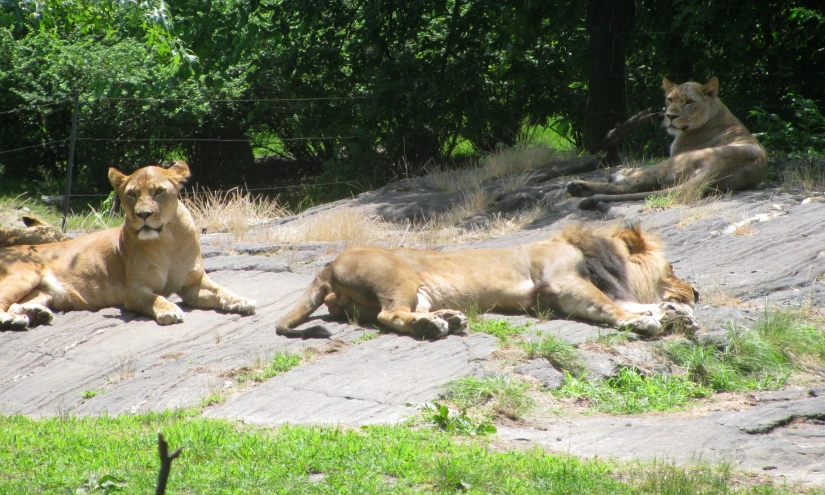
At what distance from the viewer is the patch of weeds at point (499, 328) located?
7215 millimetres

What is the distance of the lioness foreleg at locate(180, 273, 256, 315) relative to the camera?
8.45 m

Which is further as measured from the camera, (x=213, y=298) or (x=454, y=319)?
(x=213, y=298)

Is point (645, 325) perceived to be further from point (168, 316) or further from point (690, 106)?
point (690, 106)

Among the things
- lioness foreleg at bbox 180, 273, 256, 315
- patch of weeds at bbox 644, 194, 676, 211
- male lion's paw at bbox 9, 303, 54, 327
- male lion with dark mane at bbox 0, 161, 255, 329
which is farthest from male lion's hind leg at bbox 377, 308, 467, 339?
patch of weeds at bbox 644, 194, 676, 211

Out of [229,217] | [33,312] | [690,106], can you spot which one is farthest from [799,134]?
[33,312]

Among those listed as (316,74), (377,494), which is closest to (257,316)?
(377,494)

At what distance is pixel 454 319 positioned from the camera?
7266mm

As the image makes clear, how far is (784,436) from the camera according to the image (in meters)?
5.46

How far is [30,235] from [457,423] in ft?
20.0

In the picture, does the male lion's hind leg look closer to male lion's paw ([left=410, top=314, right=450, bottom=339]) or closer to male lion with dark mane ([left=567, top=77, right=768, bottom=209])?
male lion's paw ([left=410, top=314, right=450, bottom=339])

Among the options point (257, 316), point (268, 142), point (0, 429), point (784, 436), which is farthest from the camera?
point (268, 142)

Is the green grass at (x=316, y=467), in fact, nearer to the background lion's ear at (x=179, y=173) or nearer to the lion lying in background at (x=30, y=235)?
the background lion's ear at (x=179, y=173)

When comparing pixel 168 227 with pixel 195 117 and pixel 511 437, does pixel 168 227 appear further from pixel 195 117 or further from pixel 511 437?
pixel 195 117

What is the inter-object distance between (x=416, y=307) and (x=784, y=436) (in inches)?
119
